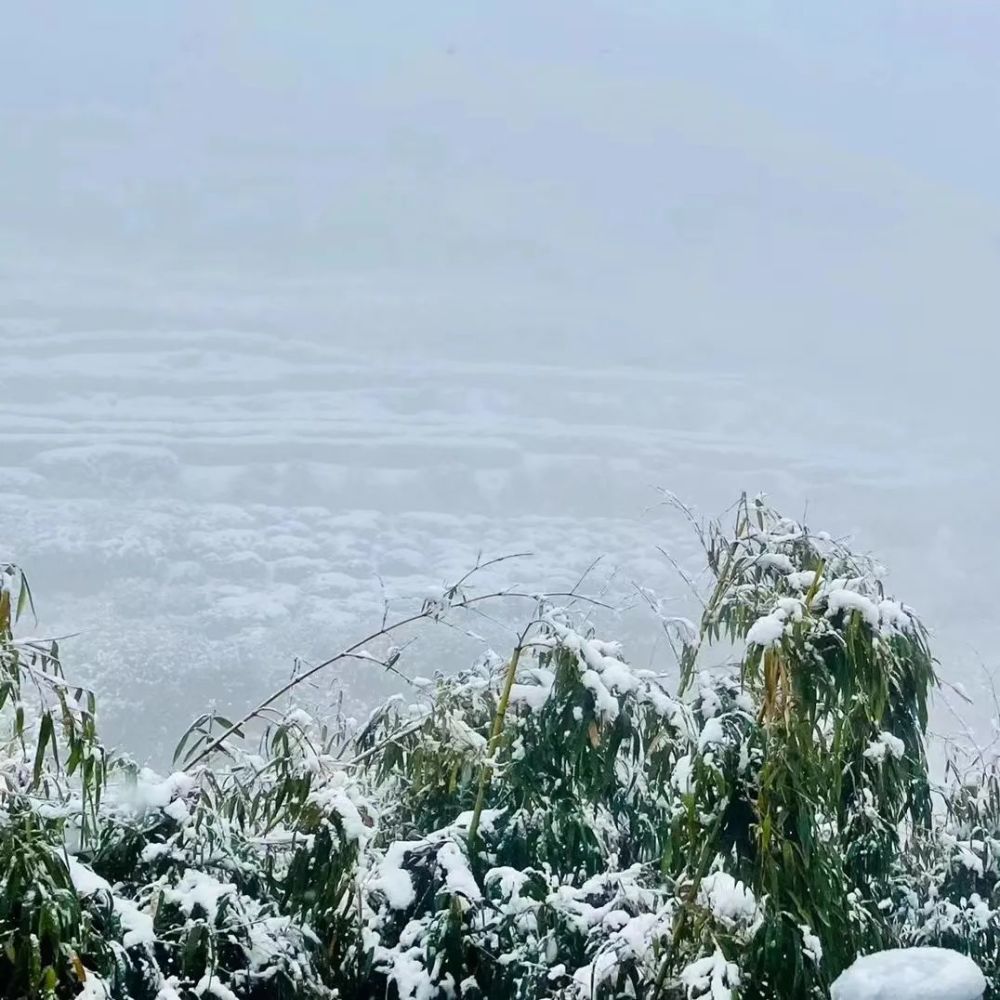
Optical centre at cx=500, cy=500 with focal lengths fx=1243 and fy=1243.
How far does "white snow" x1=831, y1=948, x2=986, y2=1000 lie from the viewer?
2088 mm

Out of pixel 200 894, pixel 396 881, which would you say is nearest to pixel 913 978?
pixel 396 881

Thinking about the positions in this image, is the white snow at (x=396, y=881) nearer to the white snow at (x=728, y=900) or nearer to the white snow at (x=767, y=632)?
the white snow at (x=728, y=900)

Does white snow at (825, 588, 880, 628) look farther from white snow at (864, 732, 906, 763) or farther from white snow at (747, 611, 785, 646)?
white snow at (864, 732, 906, 763)

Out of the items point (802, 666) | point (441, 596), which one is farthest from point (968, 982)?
point (441, 596)

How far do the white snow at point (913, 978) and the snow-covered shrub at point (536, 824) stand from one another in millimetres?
690

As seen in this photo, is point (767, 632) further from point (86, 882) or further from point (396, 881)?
point (86, 882)

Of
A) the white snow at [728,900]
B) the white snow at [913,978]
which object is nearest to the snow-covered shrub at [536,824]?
the white snow at [728,900]

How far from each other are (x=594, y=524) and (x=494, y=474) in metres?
6.38

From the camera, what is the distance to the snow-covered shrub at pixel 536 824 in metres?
2.90

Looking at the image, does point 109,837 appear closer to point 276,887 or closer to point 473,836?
point 276,887

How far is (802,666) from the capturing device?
300 cm

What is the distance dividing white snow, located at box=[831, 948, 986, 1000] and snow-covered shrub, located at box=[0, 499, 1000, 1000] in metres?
0.69

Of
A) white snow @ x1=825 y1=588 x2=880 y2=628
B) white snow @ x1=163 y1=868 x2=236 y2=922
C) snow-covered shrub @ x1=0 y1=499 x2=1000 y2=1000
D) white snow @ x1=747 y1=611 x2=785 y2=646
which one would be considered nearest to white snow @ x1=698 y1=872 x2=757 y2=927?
snow-covered shrub @ x1=0 y1=499 x2=1000 y2=1000

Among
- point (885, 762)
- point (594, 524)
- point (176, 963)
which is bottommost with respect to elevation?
point (594, 524)
